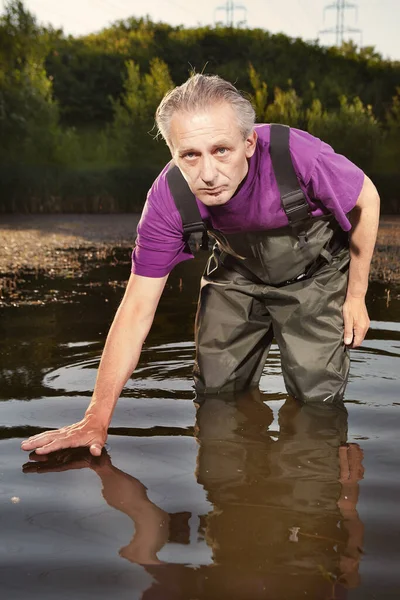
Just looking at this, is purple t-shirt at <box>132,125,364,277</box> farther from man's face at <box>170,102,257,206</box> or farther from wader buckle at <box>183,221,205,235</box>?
man's face at <box>170,102,257,206</box>

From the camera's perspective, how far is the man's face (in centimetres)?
301

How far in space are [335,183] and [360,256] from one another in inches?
18.6

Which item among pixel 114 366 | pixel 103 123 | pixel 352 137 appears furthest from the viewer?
pixel 103 123

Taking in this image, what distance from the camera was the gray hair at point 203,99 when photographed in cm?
302

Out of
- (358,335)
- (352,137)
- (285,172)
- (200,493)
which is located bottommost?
(352,137)

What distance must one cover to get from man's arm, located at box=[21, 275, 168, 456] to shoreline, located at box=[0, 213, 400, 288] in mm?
5689

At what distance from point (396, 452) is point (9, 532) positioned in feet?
5.12

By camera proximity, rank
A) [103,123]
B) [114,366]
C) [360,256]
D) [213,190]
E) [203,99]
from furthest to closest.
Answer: [103,123], [360,256], [114,366], [213,190], [203,99]

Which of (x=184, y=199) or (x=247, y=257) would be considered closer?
(x=184, y=199)

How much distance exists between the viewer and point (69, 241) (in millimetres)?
13703

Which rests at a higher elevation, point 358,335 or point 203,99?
point 203,99

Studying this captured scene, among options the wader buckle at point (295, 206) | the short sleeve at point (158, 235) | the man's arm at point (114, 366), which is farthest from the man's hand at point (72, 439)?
the wader buckle at point (295, 206)

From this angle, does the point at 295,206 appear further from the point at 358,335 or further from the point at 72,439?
the point at 72,439

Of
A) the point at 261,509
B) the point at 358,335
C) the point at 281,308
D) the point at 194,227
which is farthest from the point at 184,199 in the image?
the point at 261,509
